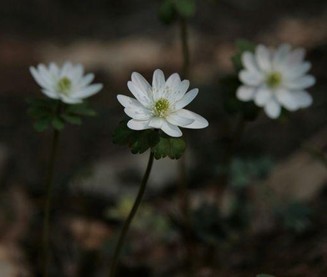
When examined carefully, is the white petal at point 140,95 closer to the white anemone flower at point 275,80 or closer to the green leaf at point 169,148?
the green leaf at point 169,148

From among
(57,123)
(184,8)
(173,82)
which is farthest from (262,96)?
(57,123)

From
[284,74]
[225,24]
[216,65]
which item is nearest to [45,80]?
[284,74]

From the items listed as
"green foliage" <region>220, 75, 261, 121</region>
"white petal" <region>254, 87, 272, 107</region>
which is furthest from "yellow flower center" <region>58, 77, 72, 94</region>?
"white petal" <region>254, 87, 272, 107</region>

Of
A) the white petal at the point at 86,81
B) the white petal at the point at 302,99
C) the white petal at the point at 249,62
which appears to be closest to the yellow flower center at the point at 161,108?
the white petal at the point at 86,81

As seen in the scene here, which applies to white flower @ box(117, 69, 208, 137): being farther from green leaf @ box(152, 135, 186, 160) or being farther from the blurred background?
the blurred background

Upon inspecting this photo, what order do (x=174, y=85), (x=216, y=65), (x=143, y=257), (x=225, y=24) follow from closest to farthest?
1. (x=174, y=85)
2. (x=143, y=257)
3. (x=216, y=65)
4. (x=225, y=24)

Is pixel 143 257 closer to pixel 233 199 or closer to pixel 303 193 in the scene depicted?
pixel 233 199
